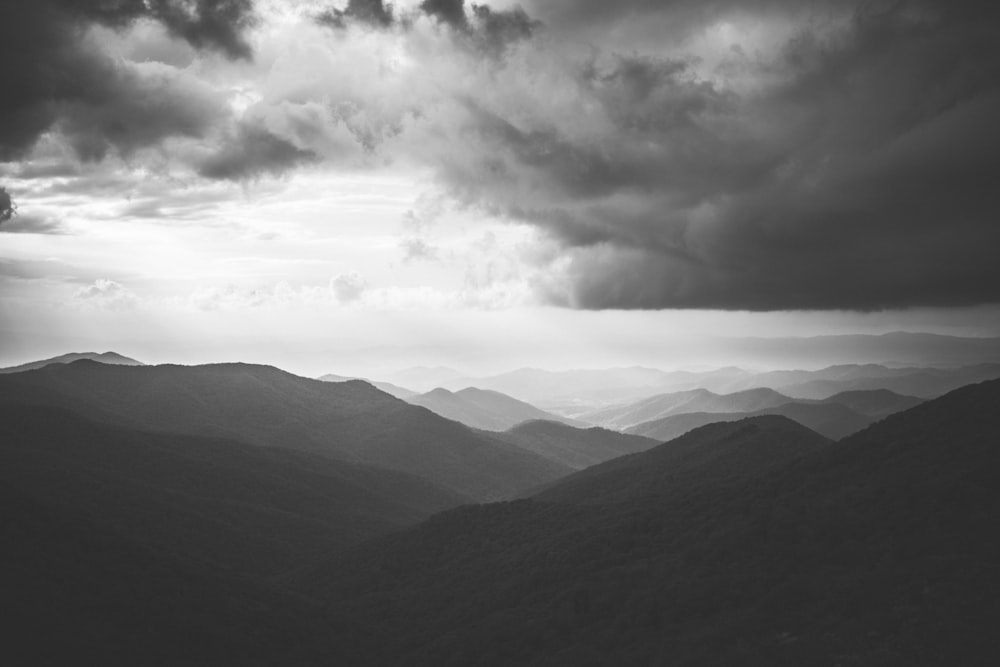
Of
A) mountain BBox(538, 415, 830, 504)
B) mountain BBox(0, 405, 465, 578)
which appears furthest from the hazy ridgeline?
mountain BBox(538, 415, 830, 504)

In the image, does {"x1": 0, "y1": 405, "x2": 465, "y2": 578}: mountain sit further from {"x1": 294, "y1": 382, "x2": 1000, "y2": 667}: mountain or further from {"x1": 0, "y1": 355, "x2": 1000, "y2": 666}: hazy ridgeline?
{"x1": 294, "y1": 382, "x2": 1000, "y2": 667}: mountain

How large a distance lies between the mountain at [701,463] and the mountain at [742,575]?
17.2 metres

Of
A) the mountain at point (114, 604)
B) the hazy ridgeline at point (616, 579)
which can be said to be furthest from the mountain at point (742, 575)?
the mountain at point (114, 604)

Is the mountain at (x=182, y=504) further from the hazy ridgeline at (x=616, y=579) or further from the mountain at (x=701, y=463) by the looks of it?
the mountain at (x=701, y=463)

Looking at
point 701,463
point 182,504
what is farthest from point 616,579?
point 182,504

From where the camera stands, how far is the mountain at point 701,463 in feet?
480

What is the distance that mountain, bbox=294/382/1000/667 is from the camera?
55.7 m

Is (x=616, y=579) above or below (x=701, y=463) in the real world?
below

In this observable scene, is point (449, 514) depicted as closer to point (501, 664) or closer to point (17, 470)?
point (501, 664)

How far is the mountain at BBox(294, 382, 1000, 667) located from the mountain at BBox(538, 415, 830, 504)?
56.3 ft

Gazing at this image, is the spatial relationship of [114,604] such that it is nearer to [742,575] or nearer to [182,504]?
[742,575]

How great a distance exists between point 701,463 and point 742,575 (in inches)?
3569

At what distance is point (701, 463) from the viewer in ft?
526

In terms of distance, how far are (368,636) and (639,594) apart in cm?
4419
